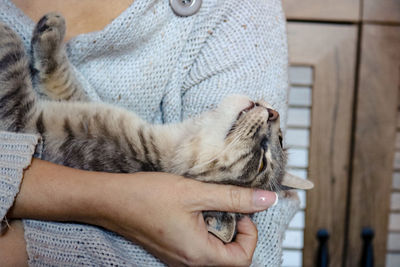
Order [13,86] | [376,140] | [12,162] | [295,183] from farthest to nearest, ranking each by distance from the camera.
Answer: [376,140] < [295,183] < [13,86] < [12,162]

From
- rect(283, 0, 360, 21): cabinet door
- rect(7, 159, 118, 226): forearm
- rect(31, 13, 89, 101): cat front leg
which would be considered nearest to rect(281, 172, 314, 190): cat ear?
rect(7, 159, 118, 226): forearm

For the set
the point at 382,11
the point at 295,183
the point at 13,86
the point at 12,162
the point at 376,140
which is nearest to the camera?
the point at 12,162

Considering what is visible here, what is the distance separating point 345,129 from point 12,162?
4.73ft

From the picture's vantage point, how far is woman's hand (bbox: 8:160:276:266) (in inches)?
32.5

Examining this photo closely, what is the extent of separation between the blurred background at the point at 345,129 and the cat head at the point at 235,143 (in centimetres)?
65

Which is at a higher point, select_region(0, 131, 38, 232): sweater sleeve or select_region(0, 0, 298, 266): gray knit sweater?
select_region(0, 0, 298, 266): gray knit sweater

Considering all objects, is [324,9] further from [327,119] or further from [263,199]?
[263,199]

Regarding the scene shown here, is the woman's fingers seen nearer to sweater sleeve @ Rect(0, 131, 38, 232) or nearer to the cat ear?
the cat ear

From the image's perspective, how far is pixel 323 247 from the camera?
179cm

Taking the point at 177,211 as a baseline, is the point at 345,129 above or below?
above

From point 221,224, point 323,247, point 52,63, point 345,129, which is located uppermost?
point 52,63

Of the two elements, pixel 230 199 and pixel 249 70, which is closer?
pixel 230 199

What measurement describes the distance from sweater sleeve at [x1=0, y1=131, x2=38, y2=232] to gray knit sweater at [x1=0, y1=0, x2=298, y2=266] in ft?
0.99

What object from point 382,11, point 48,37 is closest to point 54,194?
point 48,37
